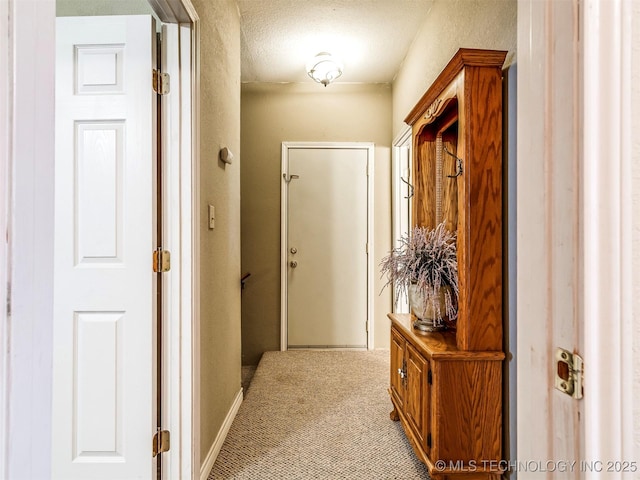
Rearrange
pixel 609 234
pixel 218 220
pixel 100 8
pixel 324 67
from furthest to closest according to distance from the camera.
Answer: pixel 324 67 < pixel 218 220 < pixel 100 8 < pixel 609 234

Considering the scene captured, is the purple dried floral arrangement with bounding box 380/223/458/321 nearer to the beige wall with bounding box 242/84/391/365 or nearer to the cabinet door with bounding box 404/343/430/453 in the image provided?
the cabinet door with bounding box 404/343/430/453

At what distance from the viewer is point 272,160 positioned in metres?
3.54

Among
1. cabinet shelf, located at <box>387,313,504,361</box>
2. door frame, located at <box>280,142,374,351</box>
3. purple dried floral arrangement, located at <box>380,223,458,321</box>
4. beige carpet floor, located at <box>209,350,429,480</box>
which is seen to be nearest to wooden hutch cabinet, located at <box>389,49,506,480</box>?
cabinet shelf, located at <box>387,313,504,361</box>

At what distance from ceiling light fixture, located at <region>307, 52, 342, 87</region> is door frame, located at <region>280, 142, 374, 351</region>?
0.62m

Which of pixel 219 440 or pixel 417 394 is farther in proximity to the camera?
pixel 219 440

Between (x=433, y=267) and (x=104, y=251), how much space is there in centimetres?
143

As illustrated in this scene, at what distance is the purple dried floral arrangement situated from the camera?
163 centimetres

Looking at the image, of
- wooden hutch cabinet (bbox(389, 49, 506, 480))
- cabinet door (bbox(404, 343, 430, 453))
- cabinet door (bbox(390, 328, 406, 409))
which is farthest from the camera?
cabinet door (bbox(390, 328, 406, 409))

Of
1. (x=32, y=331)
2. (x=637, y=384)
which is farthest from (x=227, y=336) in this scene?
(x=637, y=384)

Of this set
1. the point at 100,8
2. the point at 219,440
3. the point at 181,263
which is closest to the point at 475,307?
the point at 181,263

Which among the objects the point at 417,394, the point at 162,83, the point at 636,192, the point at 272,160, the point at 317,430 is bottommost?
the point at 317,430

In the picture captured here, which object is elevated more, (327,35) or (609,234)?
(327,35)

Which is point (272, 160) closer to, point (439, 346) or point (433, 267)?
point (433, 267)

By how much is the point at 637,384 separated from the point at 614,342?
0.06 meters
